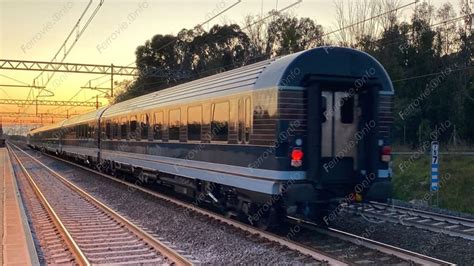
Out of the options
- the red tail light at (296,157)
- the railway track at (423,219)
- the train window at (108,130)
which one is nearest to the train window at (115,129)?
the train window at (108,130)

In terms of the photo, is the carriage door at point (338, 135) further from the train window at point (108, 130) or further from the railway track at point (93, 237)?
the train window at point (108, 130)

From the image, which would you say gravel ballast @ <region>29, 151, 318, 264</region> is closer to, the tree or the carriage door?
the carriage door

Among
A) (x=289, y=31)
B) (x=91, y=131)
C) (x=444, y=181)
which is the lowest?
(x=444, y=181)

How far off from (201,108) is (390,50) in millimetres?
25094

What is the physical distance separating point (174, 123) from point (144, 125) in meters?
3.61

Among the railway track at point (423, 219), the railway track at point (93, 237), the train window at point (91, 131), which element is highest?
the train window at point (91, 131)

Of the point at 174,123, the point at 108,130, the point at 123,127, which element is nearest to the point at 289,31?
the point at 108,130

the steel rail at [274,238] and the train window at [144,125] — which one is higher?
the train window at [144,125]

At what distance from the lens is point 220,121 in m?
12.0

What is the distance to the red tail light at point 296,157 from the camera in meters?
9.62

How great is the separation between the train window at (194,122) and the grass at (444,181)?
8.29m

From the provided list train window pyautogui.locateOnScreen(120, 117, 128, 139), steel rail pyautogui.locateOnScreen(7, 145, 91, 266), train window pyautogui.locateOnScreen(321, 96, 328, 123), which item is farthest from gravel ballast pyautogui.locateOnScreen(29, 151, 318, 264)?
train window pyautogui.locateOnScreen(120, 117, 128, 139)

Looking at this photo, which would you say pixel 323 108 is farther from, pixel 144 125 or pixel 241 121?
pixel 144 125

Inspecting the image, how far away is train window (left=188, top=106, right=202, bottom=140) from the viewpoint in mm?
13375
